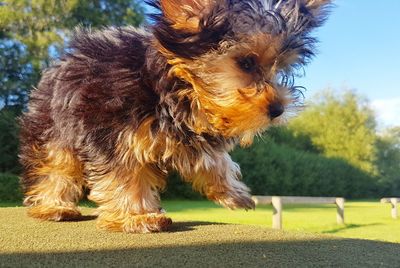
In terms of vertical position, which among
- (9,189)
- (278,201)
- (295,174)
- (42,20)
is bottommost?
(278,201)

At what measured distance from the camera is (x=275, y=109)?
3.34 m

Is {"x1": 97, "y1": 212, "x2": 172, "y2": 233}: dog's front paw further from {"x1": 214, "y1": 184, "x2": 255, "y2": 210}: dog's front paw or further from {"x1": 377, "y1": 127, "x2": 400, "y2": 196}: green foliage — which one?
{"x1": 377, "y1": 127, "x2": 400, "y2": 196}: green foliage

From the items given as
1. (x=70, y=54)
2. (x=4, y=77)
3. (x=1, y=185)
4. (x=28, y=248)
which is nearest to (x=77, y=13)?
(x=4, y=77)

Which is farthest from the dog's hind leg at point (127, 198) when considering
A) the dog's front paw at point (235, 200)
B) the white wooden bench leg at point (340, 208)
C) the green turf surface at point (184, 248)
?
the white wooden bench leg at point (340, 208)

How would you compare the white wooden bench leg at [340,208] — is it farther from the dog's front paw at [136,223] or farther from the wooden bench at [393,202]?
the dog's front paw at [136,223]

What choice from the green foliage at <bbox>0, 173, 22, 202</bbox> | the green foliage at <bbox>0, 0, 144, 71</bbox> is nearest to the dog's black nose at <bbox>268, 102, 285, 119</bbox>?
the green foliage at <bbox>0, 173, 22, 202</bbox>

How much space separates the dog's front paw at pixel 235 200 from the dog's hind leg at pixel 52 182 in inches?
47.8

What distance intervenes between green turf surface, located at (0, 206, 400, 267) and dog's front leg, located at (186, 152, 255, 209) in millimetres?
278

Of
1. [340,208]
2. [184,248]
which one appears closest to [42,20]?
[340,208]

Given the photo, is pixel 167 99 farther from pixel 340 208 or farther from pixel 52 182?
pixel 340 208

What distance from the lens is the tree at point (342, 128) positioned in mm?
48031

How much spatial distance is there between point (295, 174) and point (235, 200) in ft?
93.1

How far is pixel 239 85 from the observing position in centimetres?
341

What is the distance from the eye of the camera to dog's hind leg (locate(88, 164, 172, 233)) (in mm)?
3758
